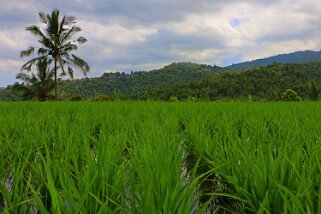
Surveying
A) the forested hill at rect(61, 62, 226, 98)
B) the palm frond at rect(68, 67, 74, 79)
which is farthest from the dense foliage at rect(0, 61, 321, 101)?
the palm frond at rect(68, 67, 74, 79)

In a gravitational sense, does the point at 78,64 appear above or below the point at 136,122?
above

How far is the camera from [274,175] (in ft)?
5.21

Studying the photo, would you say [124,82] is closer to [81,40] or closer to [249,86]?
[249,86]

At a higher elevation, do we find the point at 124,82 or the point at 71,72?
the point at 71,72

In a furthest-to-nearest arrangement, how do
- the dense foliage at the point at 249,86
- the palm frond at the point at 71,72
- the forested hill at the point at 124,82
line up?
the forested hill at the point at 124,82 < the dense foliage at the point at 249,86 < the palm frond at the point at 71,72

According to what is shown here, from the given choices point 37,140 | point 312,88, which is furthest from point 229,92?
point 37,140

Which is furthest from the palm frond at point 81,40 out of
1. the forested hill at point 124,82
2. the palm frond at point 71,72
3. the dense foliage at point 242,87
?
the forested hill at point 124,82

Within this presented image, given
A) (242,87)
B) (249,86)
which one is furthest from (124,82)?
(249,86)

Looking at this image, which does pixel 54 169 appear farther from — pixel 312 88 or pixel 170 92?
pixel 170 92

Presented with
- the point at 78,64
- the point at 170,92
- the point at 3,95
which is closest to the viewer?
the point at 78,64

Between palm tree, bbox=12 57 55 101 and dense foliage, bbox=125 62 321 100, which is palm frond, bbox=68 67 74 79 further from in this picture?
dense foliage, bbox=125 62 321 100

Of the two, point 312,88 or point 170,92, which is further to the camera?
point 170,92

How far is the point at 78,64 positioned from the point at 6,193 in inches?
850

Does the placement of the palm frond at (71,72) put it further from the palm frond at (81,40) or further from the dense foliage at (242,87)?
the dense foliage at (242,87)
